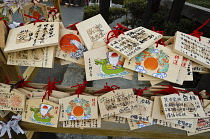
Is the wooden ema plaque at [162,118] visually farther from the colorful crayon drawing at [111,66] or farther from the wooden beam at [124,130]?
the colorful crayon drawing at [111,66]

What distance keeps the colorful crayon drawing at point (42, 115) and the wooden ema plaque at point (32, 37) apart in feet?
1.68

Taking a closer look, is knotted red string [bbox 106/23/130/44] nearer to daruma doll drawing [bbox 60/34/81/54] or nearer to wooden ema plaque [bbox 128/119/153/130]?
daruma doll drawing [bbox 60/34/81/54]

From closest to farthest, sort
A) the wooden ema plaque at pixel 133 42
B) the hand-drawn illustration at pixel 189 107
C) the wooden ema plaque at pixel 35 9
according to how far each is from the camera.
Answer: the wooden ema plaque at pixel 133 42
the hand-drawn illustration at pixel 189 107
the wooden ema plaque at pixel 35 9

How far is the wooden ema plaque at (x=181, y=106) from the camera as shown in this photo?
110 cm

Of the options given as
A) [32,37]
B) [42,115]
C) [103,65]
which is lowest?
[42,115]


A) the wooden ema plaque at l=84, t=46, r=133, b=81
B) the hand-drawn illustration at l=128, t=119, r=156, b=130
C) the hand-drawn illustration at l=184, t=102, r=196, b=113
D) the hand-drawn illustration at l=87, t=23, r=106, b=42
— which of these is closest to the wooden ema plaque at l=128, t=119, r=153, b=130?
the hand-drawn illustration at l=128, t=119, r=156, b=130

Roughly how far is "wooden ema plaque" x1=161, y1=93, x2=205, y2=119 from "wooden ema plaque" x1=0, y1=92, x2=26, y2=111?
1110 millimetres

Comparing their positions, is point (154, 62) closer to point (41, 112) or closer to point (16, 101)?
point (41, 112)

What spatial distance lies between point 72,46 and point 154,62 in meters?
0.58

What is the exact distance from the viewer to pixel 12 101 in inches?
47.5

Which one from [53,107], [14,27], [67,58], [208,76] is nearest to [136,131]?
[53,107]

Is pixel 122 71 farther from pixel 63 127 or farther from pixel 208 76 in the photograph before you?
pixel 208 76

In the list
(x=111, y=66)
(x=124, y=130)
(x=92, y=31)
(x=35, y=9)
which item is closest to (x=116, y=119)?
(x=124, y=130)

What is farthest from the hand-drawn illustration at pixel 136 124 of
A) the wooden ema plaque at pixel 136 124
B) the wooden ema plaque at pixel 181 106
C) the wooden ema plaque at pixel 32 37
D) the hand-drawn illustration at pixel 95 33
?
the wooden ema plaque at pixel 32 37
